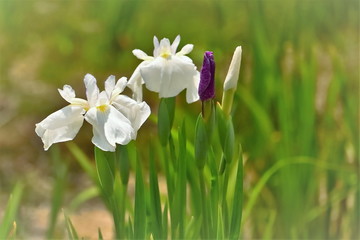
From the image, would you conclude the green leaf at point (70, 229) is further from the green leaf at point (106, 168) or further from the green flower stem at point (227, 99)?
the green flower stem at point (227, 99)

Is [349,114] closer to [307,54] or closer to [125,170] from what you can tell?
[307,54]

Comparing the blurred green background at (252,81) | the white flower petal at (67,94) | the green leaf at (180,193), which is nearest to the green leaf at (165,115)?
the green leaf at (180,193)

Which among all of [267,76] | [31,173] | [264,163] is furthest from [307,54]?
[31,173]

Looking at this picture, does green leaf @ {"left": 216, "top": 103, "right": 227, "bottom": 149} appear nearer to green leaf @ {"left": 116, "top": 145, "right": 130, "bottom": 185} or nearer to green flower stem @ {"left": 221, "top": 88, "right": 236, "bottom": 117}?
green flower stem @ {"left": 221, "top": 88, "right": 236, "bottom": 117}

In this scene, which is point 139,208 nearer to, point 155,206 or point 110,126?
point 155,206

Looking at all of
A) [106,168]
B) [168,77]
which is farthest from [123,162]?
[168,77]
